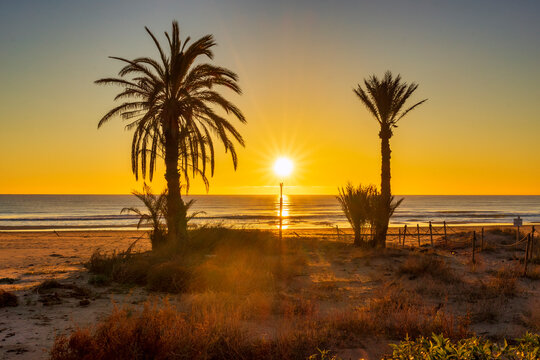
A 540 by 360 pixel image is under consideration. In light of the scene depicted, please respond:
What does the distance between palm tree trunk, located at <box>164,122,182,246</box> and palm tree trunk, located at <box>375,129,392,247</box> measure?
978 cm

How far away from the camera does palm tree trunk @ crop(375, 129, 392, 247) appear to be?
1900 cm

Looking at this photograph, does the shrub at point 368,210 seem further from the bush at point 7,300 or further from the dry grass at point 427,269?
the bush at point 7,300

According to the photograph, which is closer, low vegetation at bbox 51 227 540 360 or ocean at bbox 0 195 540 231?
low vegetation at bbox 51 227 540 360

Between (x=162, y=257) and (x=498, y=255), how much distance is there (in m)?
14.9

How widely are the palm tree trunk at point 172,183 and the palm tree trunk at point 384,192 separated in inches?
385

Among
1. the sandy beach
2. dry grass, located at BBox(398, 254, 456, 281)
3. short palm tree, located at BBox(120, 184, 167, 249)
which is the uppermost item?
short palm tree, located at BBox(120, 184, 167, 249)

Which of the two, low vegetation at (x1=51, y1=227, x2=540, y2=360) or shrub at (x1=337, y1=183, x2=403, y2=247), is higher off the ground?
shrub at (x1=337, y1=183, x2=403, y2=247)

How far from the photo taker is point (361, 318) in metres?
7.32

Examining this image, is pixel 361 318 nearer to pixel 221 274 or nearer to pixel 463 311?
pixel 463 311

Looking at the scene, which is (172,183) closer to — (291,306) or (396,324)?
(291,306)

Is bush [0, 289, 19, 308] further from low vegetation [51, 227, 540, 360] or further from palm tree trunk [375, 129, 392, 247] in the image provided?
palm tree trunk [375, 129, 392, 247]

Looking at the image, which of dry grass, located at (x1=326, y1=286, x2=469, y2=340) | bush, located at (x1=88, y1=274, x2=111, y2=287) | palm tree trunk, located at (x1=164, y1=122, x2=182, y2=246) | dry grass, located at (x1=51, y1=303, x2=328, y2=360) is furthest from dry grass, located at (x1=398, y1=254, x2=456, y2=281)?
bush, located at (x1=88, y1=274, x2=111, y2=287)

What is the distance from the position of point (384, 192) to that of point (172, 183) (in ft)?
34.3

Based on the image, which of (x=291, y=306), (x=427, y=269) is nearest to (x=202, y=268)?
(x=291, y=306)
